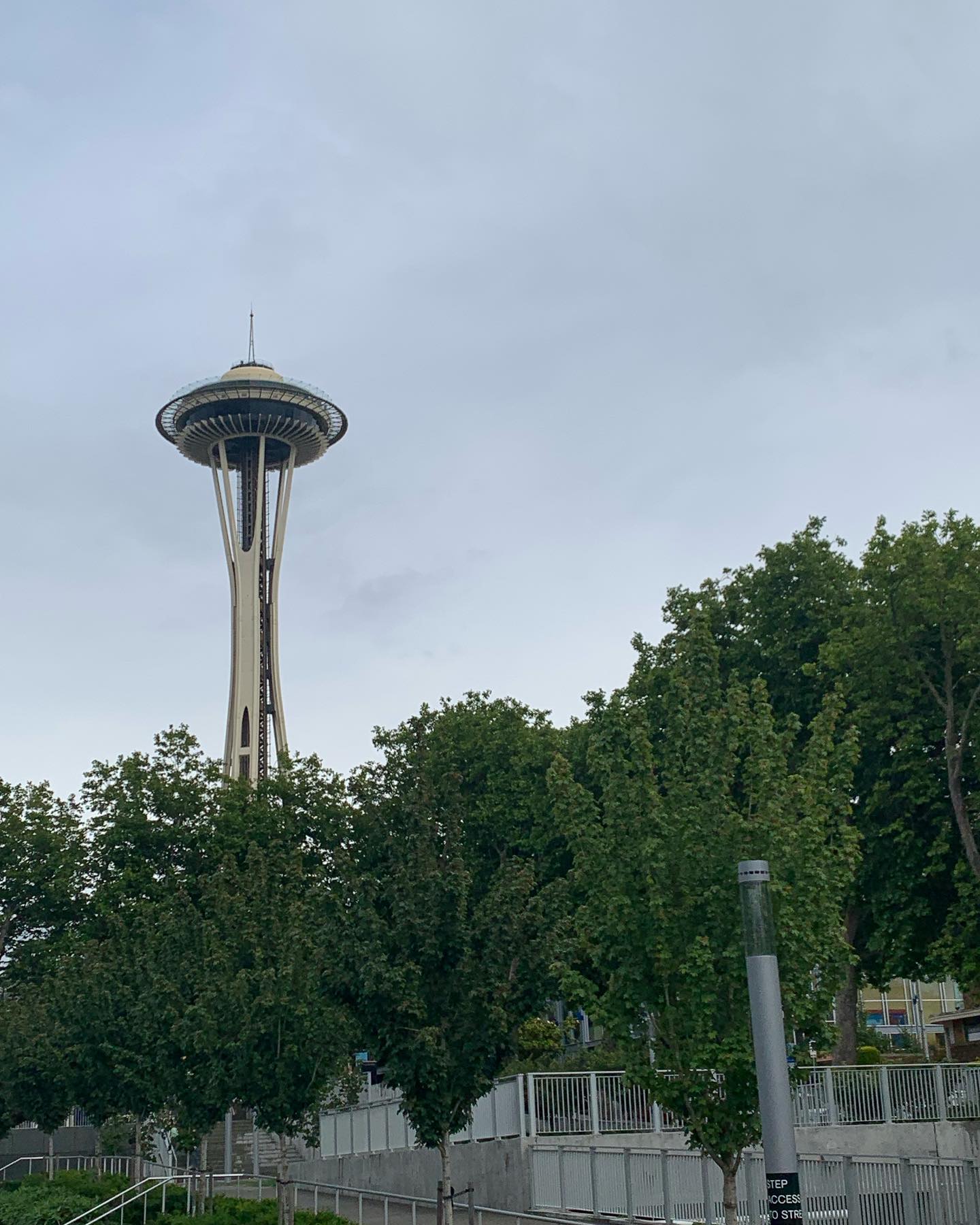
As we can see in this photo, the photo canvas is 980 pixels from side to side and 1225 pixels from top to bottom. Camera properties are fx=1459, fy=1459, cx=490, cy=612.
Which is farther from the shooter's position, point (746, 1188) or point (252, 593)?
point (252, 593)

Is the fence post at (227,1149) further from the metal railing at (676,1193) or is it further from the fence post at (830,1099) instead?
the fence post at (830,1099)

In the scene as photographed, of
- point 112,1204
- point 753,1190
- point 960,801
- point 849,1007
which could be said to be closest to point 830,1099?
point 960,801

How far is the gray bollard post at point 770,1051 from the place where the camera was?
9742 millimetres

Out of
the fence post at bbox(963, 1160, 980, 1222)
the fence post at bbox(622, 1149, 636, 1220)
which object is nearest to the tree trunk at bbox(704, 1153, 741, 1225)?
the fence post at bbox(963, 1160, 980, 1222)

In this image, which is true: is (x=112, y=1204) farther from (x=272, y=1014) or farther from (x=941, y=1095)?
(x=941, y=1095)

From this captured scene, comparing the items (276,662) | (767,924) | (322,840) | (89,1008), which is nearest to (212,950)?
(89,1008)

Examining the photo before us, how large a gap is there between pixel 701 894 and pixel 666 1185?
23.6 feet

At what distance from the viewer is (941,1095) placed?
91.8ft

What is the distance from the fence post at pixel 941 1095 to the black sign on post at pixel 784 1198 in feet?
65.0

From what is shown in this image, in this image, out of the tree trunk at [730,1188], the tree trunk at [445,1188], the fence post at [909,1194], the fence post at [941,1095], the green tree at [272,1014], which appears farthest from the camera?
the fence post at [941,1095]

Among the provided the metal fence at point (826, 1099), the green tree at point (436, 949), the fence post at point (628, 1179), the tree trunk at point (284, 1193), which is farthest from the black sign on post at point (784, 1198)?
the metal fence at point (826, 1099)

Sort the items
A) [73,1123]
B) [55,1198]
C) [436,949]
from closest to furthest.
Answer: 1. [436,949]
2. [55,1198]
3. [73,1123]

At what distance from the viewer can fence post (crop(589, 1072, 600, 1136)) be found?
26.4 m

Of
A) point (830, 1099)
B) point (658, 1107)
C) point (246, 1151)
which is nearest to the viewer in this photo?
point (658, 1107)
